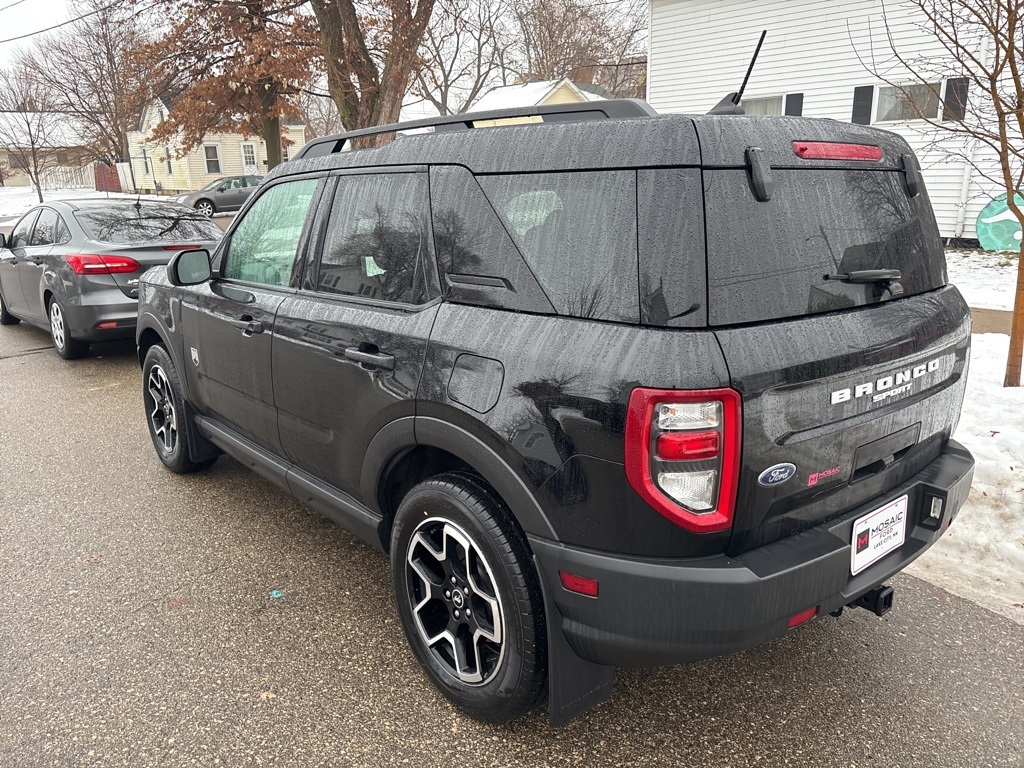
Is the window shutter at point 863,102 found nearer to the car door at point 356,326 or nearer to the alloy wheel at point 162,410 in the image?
the alloy wheel at point 162,410

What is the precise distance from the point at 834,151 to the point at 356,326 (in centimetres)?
168

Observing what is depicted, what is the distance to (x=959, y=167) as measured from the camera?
1238 centimetres

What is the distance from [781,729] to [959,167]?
42.4 ft

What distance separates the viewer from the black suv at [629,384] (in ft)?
6.07

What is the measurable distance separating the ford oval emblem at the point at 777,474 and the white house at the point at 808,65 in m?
11.5

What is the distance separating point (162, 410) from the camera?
466 cm

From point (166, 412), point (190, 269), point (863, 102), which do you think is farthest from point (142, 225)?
point (863, 102)

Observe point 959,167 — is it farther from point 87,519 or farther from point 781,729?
point 87,519

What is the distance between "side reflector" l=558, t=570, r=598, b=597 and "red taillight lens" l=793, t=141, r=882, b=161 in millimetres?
1316

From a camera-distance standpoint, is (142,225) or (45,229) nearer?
(142,225)

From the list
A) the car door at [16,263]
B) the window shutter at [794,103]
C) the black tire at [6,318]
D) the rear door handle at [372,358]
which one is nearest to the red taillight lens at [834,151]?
the rear door handle at [372,358]

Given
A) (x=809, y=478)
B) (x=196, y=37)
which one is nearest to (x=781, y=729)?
(x=809, y=478)

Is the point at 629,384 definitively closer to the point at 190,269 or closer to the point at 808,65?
the point at 190,269

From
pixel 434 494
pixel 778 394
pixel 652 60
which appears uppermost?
pixel 652 60
